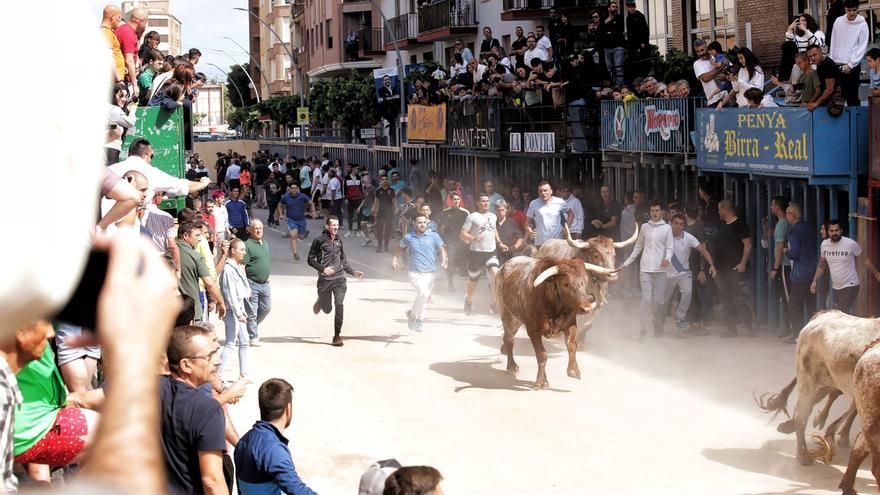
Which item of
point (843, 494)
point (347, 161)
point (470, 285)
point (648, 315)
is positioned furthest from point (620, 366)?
point (347, 161)

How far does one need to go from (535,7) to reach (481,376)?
25838 millimetres

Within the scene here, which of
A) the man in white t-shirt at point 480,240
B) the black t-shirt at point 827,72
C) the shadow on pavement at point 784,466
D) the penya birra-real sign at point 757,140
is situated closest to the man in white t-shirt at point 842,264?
the penya birra-real sign at point 757,140

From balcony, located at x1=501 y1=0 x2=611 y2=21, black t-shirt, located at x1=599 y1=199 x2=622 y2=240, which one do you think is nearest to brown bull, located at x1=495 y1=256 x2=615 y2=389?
black t-shirt, located at x1=599 y1=199 x2=622 y2=240

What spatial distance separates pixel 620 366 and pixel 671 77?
830cm

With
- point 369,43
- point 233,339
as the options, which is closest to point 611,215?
point 233,339

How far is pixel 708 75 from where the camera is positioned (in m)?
18.8

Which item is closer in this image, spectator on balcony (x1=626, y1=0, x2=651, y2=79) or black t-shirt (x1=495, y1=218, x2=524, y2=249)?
black t-shirt (x1=495, y1=218, x2=524, y2=249)

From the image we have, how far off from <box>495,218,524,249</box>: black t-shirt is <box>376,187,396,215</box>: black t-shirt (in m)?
9.95

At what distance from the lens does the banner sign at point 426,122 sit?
33281 millimetres

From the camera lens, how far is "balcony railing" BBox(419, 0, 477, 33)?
45188 mm

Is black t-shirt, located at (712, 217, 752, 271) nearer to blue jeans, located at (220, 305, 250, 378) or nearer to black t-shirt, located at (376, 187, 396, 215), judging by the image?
blue jeans, located at (220, 305, 250, 378)

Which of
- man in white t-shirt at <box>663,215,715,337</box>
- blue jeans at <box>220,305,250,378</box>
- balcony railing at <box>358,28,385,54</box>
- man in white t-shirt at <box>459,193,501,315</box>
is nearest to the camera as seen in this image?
blue jeans at <box>220,305,250,378</box>

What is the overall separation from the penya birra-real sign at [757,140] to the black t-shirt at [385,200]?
485 inches

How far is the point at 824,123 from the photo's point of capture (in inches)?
598
